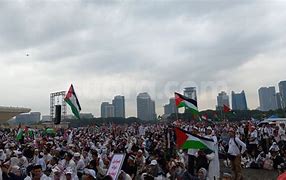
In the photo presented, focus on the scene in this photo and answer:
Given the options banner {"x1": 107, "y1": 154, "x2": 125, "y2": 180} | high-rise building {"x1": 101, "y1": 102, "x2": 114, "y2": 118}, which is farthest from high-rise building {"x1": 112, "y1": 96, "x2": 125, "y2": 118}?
banner {"x1": 107, "y1": 154, "x2": 125, "y2": 180}

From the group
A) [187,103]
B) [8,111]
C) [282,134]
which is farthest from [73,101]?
[8,111]

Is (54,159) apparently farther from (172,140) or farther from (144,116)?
(144,116)

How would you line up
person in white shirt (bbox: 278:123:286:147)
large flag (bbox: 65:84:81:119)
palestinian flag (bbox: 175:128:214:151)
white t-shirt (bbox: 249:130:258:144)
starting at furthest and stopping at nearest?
large flag (bbox: 65:84:81:119), white t-shirt (bbox: 249:130:258:144), person in white shirt (bbox: 278:123:286:147), palestinian flag (bbox: 175:128:214:151)

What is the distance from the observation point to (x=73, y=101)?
59.2 ft

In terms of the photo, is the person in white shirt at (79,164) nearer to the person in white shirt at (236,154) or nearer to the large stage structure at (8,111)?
the person in white shirt at (236,154)

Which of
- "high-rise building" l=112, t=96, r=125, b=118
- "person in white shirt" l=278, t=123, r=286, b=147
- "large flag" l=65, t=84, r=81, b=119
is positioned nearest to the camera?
"person in white shirt" l=278, t=123, r=286, b=147

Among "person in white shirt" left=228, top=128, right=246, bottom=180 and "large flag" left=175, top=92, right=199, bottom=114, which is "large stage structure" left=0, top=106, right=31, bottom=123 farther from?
"person in white shirt" left=228, top=128, right=246, bottom=180

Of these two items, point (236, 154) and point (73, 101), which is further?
point (73, 101)

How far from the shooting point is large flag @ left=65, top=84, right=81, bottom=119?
17484 mm

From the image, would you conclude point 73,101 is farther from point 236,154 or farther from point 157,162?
point 236,154

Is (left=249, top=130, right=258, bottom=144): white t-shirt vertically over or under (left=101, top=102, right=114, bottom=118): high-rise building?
under

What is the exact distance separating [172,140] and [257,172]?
4.00 m

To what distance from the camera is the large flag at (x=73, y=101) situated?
57.4 ft

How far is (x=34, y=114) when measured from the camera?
129250 millimetres
